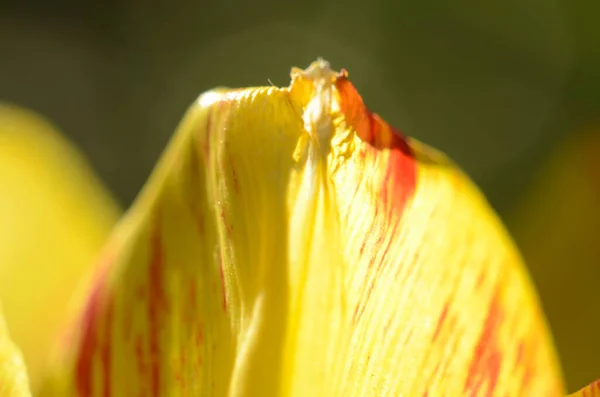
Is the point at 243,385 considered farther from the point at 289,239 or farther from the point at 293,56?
the point at 293,56

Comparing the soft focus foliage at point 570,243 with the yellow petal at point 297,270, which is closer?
the yellow petal at point 297,270

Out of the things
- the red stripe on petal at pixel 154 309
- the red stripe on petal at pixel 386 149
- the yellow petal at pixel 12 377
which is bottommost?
the yellow petal at pixel 12 377

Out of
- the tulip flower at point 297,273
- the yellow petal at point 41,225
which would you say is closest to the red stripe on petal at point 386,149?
the tulip flower at point 297,273

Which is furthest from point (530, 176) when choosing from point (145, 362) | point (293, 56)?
point (145, 362)

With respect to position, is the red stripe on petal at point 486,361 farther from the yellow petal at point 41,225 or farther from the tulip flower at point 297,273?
the yellow petal at point 41,225

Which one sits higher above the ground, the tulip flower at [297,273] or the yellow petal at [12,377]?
the tulip flower at [297,273]

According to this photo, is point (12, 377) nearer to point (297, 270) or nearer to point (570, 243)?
point (297, 270)

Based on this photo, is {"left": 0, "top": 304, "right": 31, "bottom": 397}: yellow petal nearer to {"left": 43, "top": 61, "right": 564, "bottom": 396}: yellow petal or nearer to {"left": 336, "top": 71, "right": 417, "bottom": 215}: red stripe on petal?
{"left": 43, "top": 61, "right": 564, "bottom": 396}: yellow petal
